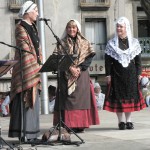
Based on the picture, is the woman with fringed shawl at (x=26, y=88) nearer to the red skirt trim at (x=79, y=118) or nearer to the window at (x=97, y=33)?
the red skirt trim at (x=79, y=118)

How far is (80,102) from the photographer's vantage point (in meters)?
8.59

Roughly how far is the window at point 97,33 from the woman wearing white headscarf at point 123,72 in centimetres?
1589

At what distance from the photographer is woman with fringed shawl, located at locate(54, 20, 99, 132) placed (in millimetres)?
8492

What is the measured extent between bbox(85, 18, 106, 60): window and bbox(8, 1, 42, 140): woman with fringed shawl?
17.7 meters

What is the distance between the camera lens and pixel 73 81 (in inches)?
334

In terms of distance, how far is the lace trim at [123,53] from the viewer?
29.2ft

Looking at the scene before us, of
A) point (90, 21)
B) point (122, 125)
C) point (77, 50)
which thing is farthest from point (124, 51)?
point (90, 21)

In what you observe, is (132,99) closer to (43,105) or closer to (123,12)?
(43,105)

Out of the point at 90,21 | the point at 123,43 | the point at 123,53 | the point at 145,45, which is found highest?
the point at 90,21

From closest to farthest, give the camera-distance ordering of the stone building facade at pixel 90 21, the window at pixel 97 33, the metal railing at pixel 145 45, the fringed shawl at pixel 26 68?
the fringed shawl at pixel 26 68 → the stone building facade at pixel 90 21 → the window at pixel 97 33 → the metal railing at pixel 145 45

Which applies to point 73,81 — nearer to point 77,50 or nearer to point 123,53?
point 77,50

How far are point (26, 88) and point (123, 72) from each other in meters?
2.23

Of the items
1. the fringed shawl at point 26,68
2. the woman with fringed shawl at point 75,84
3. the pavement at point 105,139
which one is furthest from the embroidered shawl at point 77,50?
the fringed shawl at point 26,68

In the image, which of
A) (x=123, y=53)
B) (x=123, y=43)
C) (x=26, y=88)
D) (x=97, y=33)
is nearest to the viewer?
(x=26, y=88)
